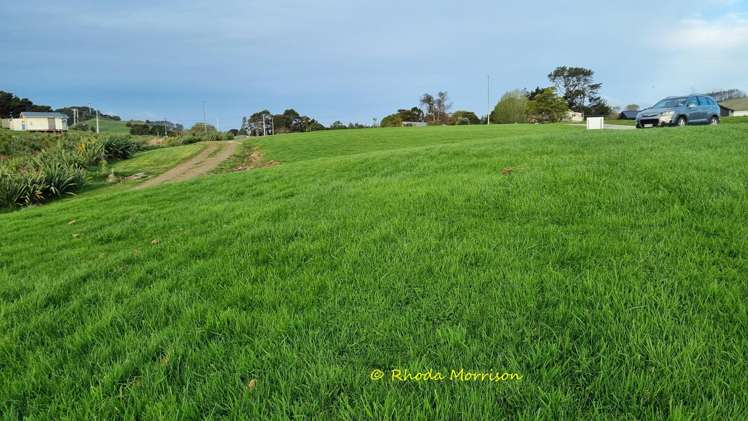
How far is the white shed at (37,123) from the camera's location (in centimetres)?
6712

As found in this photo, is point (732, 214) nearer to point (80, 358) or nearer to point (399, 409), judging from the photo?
point (399, 409)

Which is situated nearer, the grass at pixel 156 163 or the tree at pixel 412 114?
the grass at pixel 156 163

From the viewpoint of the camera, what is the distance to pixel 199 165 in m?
17.7

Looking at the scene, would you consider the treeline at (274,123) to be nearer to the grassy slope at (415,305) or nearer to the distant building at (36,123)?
the distant building at (36,123)

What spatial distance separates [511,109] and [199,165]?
6271 centimetres

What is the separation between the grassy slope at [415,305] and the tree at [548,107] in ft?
216

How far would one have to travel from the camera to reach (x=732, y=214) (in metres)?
3.29

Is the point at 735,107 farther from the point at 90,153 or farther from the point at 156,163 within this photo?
the point at 90,153

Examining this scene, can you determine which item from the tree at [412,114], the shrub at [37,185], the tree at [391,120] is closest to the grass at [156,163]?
the shrub at [37,185]

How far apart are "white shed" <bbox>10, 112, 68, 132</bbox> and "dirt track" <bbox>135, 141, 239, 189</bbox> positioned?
6421 centimetres

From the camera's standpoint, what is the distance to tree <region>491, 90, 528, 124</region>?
67562 millimetres

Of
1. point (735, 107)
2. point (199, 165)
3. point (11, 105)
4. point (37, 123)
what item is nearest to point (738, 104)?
point (735, 107)

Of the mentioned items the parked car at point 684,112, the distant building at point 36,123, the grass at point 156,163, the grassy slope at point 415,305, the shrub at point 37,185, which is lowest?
the grassy slope at point 415,305

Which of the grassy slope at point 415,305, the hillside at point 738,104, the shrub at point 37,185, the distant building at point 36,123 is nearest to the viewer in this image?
the grassy slope at point 415,305
